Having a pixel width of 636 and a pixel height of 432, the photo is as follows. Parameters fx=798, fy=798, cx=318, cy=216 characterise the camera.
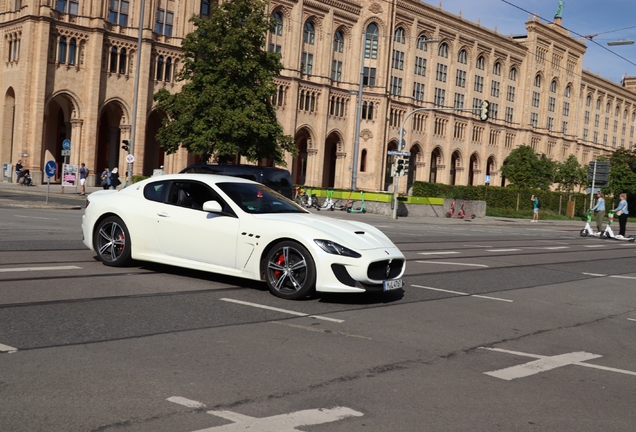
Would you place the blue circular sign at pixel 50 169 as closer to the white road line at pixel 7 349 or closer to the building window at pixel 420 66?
the white road line at pixel 7 349

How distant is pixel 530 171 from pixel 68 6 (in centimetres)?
4909

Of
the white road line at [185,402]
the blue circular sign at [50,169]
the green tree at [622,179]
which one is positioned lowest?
the white road line at [185,402]

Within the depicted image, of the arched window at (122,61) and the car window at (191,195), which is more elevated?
the arched window at (122,61)

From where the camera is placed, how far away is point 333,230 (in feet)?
30.1

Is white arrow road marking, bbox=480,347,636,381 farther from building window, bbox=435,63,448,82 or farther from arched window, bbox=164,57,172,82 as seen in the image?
building window, bbox=435,63,448,82

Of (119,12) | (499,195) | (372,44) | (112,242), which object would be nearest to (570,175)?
(372,44)

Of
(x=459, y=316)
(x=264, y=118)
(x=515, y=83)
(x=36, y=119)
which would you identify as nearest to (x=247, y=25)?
(x=264, y=118)

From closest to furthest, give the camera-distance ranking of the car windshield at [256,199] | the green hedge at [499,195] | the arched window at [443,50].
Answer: the car windshield at [256,199]
the green hedge at [499,195]
the arched window at [443,50]

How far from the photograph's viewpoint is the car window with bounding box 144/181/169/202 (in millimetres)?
10367

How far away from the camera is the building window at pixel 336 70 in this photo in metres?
71.1

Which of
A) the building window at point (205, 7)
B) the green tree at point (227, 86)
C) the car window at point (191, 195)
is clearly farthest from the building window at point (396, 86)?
the car window at point (191, 195)

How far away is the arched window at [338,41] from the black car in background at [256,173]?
1687 inches

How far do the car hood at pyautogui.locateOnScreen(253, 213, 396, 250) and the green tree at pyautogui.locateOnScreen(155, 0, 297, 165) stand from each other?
1229 inches

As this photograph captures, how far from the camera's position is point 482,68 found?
3477 inches
